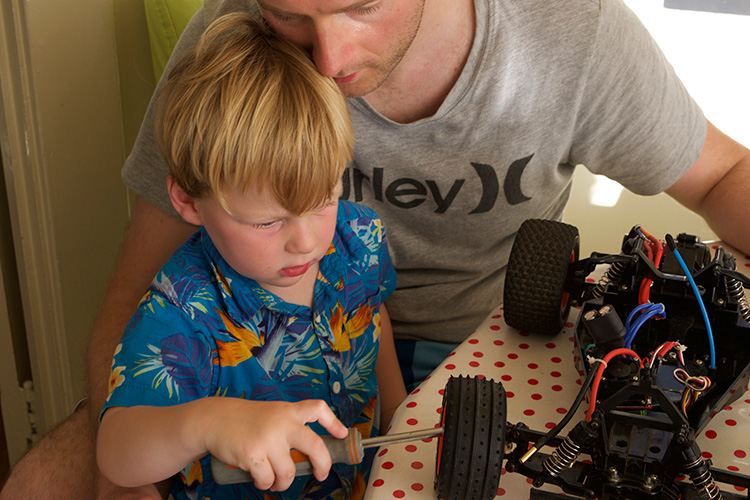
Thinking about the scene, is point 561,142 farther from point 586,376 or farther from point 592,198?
point 592,198

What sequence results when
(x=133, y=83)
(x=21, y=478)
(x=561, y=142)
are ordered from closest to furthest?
(x=21, y=478) < (x=561, y=142) < (x=133, y=83)

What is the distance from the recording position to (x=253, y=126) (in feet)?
2.72

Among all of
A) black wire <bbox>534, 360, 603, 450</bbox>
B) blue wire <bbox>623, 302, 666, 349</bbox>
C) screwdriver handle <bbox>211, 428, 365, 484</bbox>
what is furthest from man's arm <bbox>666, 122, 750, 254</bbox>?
screwdriver handle <bbox>211, 428, 365, 484</bbox>

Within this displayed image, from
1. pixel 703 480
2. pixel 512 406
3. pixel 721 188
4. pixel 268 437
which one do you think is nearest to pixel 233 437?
pixel 268 437

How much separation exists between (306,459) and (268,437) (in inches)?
1.8

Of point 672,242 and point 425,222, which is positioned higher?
point 672,242

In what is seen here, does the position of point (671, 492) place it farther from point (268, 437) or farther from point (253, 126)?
point (253, 126)

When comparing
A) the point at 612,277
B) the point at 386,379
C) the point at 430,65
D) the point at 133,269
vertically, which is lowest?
the point at 386,379

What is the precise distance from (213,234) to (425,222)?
1.54 ft

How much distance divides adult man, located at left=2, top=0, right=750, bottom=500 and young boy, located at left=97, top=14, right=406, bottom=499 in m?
0.24

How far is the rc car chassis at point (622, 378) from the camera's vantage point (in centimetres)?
68

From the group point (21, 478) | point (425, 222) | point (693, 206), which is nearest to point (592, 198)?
point (693, 206)

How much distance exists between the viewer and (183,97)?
861 millimetres

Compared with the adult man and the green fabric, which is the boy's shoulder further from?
the green fabric
